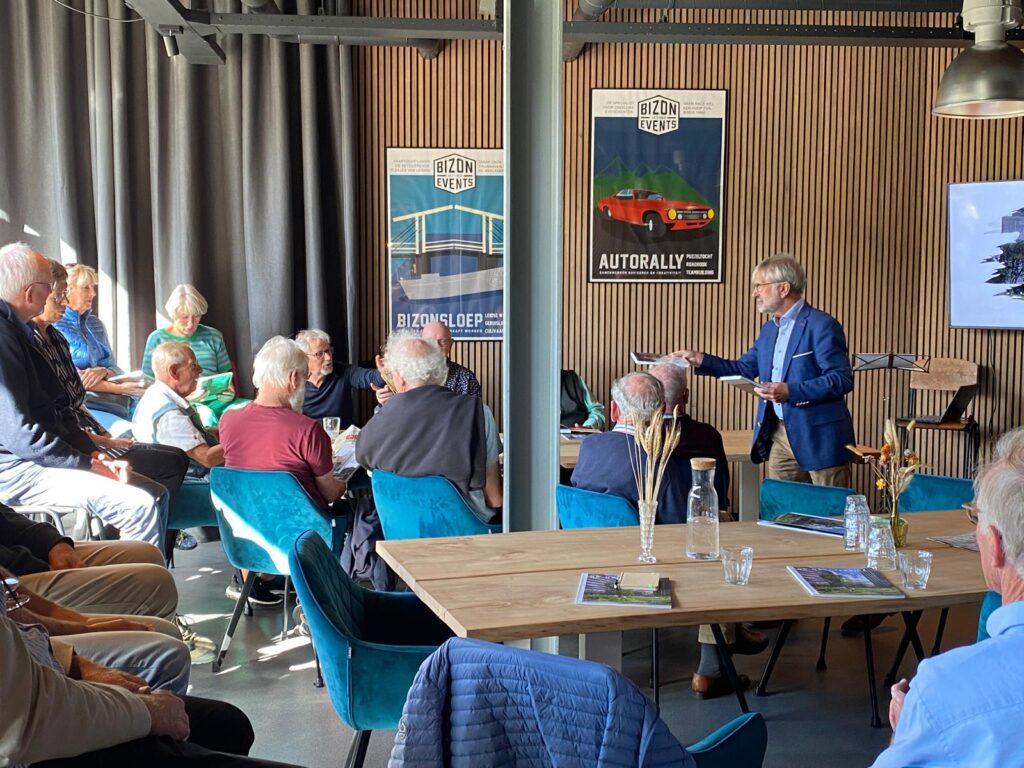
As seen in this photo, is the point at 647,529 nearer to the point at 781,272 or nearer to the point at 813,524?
the point at 813,524

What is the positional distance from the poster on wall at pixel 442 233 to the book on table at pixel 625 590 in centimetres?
530

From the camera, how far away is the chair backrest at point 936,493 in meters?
4.54

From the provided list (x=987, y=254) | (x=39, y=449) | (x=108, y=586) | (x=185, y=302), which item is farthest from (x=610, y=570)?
(x=987, y=254)

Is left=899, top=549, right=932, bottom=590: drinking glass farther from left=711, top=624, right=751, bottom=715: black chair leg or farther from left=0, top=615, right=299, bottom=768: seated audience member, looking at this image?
left=0, top=615, right=299, bottom=768: seated audience member

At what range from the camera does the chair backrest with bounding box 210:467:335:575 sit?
175 inches

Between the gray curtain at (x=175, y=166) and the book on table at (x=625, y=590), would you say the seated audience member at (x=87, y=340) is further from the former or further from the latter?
the book on table at (x=625, y=590)

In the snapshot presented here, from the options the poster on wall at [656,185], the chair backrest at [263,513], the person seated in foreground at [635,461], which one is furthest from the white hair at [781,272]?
the chair backrest at [263,513]

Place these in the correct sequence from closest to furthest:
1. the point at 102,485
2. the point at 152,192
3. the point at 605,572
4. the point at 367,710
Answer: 1. the point at 367,710
2. the point at 605,572
3. the point at 102,485
4. the point at 152,192

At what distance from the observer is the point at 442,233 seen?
8242 millimetres

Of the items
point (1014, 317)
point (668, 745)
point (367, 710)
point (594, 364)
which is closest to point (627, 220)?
point (594, 364)

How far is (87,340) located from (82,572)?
3846mm

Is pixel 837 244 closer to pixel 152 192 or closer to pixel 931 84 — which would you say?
pixel 931 84

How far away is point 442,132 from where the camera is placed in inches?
323

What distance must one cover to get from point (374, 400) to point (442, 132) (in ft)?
7.12
